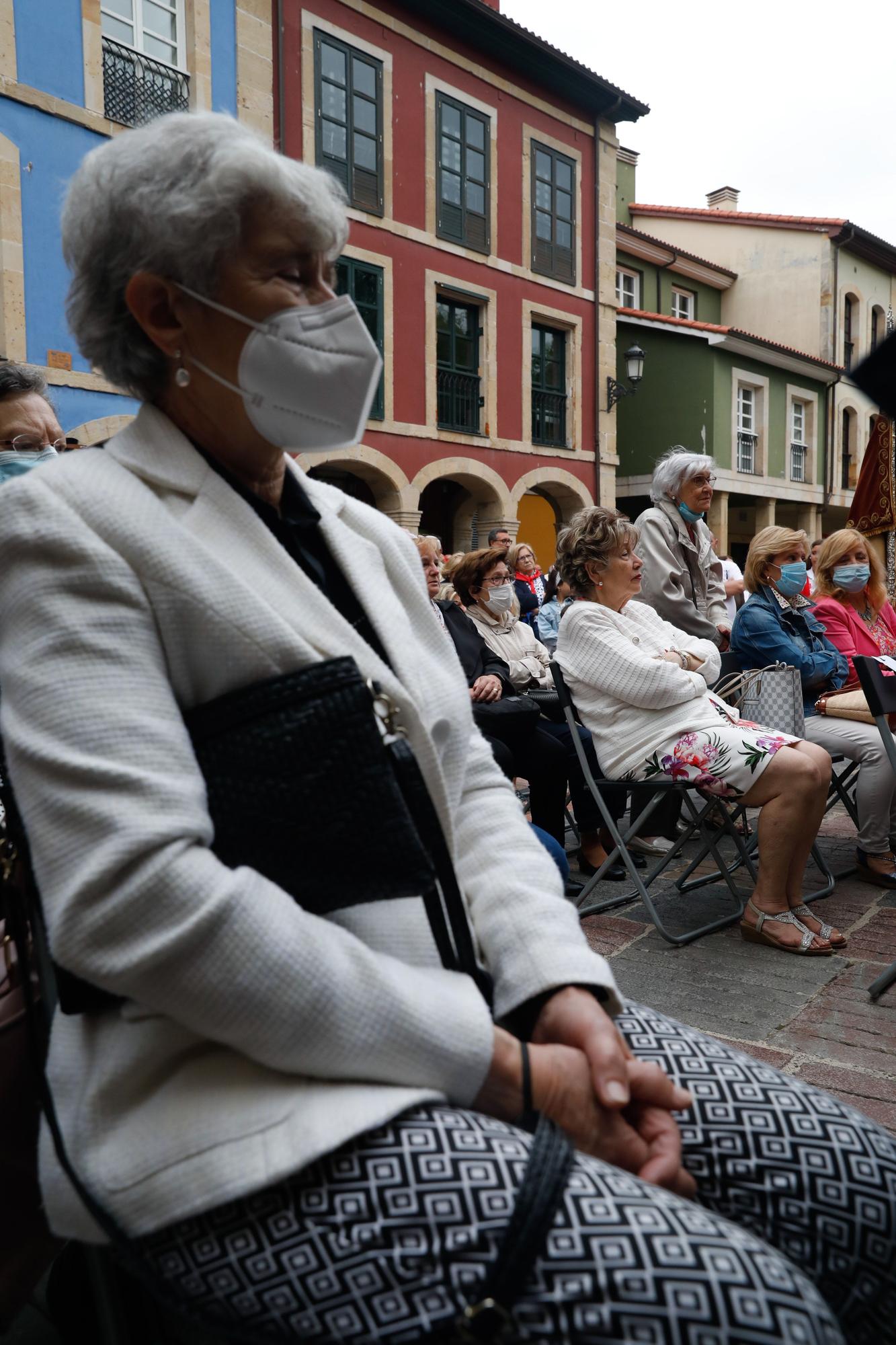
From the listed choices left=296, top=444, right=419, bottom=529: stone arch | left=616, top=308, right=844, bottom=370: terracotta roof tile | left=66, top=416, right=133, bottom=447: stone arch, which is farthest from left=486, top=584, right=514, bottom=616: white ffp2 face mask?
left=616, top=308, right=844, bottom=370: terracotta roof tile

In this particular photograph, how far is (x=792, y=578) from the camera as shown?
532 cm

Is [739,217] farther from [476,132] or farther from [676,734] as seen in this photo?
[676,734]

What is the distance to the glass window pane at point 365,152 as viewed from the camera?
14.8 metres

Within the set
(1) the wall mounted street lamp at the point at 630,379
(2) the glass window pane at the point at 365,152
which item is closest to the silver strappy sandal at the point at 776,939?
(2) the glass window pane at the point at 365,152

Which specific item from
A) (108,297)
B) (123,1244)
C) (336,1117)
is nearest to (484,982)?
(336,1117)

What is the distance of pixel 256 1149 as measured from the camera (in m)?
1.07

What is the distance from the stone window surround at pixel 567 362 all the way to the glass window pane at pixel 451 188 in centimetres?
207

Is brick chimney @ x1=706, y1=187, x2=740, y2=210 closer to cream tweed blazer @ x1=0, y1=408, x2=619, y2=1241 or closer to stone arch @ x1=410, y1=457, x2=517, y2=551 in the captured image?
stone arch @ x1=410, y1=457, x2=517, y2=551

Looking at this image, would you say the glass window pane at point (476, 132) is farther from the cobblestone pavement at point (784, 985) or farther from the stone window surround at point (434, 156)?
the cobblestone pavement at point (784, 985)

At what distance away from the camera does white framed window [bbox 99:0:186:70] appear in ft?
37.9

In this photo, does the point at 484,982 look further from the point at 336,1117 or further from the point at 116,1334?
the point at 116,1334

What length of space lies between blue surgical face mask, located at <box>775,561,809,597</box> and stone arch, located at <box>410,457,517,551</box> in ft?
36.3

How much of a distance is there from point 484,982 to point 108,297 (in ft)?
3.56

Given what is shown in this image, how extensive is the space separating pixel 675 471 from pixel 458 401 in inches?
457
